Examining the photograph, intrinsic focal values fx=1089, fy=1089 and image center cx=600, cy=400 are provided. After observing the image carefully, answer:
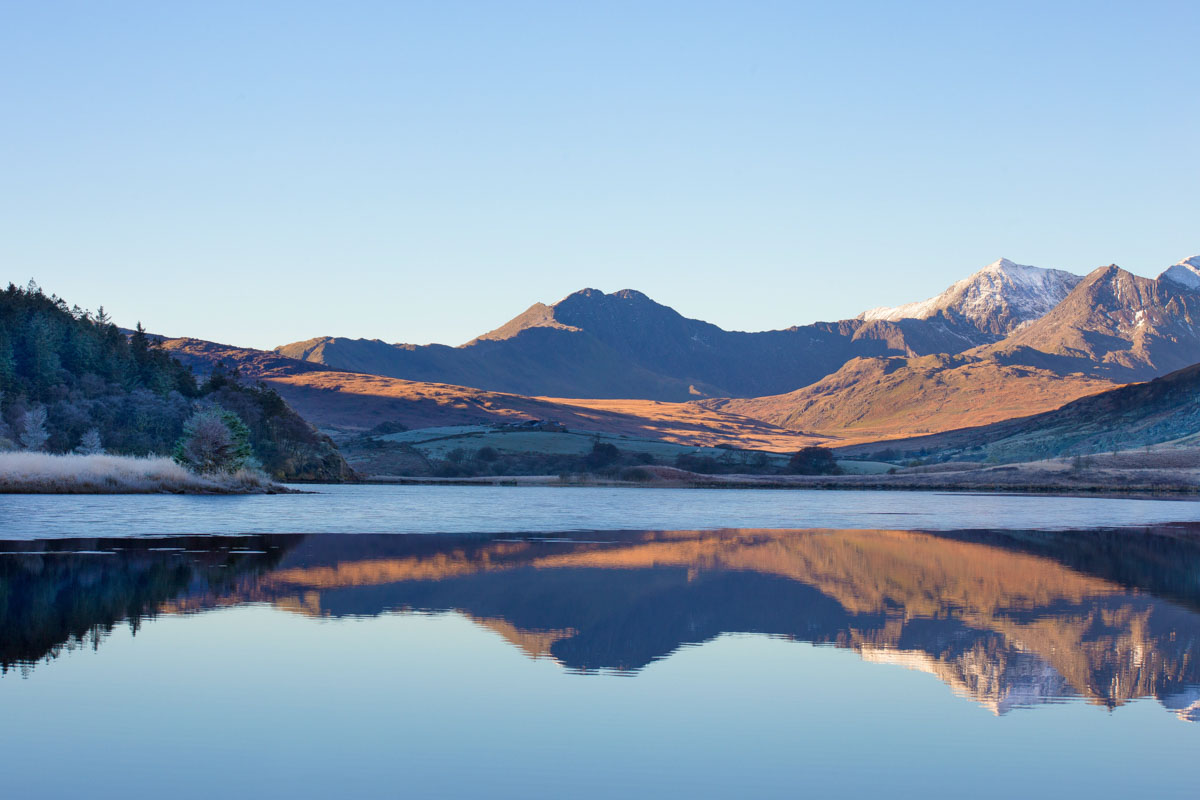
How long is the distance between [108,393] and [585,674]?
87.0 meters

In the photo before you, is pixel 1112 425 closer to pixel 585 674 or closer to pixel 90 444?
pixel 90 444

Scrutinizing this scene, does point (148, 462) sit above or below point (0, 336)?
below

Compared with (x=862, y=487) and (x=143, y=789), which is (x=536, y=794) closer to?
(x=143, y=789)

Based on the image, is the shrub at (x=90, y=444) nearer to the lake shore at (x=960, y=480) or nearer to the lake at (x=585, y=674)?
the lake shore at (x=960, y=480)

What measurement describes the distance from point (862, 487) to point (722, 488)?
16.4m

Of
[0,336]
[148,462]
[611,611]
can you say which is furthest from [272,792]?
[0,336]

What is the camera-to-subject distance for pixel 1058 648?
56.9 feet

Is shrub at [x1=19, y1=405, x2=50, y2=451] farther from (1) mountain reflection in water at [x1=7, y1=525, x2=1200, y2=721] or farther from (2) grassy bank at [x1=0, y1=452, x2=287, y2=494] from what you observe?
(1) mountain reflection in water at [x1=7, y1=525, x2=1200, y2=721]

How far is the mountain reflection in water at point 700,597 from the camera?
1617cm

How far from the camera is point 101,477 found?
6250 centimetres

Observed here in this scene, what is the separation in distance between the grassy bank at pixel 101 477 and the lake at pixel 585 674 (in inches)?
1208

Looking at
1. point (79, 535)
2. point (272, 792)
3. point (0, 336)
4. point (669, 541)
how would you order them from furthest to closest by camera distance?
Answer: 1. point (0, 336)
2. point (669, 541)
3. point (79, 535)
4. point (272, 792)

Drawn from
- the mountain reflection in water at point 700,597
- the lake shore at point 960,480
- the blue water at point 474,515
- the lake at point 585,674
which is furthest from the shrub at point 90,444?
the lake at point 585,674

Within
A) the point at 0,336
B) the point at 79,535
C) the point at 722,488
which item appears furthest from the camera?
the point at 722,488
